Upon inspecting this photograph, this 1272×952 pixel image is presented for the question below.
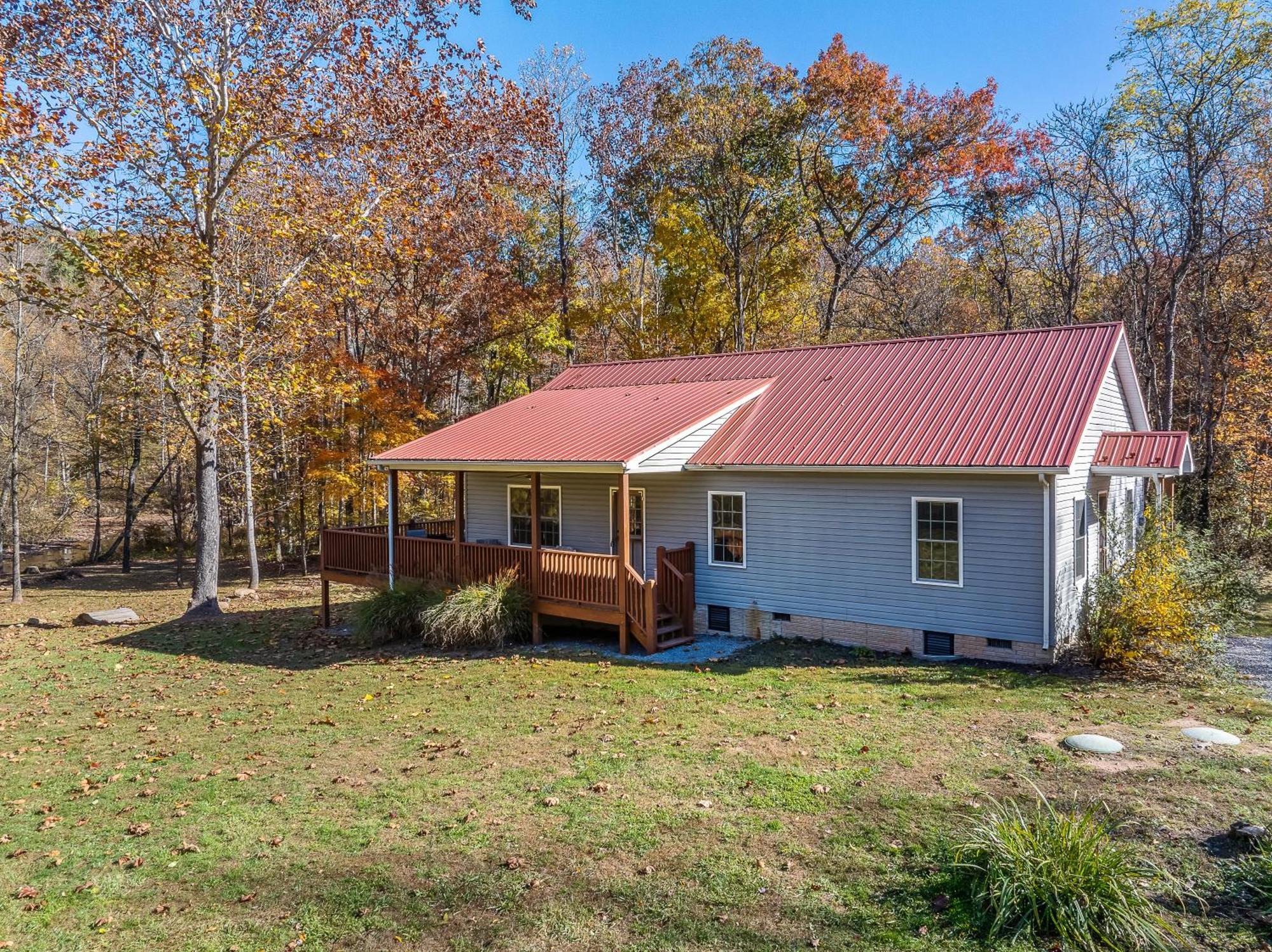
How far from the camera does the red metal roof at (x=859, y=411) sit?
38.0ft

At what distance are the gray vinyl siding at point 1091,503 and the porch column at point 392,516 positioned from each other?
1210 centimetres

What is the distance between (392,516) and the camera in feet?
51.2

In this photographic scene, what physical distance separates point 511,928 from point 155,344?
53.8ft

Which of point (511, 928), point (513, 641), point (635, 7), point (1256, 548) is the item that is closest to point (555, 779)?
point (511, 928)

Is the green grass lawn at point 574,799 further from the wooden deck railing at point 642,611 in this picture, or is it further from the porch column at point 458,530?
the porch column at point 458,530

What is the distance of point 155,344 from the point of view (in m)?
16.5

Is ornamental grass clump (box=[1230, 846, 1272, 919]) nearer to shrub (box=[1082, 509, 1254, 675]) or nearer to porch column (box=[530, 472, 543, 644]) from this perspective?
shrub (box=[1082, 509, 1254, 675])

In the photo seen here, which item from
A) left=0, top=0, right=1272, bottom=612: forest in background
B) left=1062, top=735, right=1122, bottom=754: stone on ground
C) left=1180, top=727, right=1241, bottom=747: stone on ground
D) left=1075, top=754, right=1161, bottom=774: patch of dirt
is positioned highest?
left=0, top=0, right=1272, bottom=612: forest in background

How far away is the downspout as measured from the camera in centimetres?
1066

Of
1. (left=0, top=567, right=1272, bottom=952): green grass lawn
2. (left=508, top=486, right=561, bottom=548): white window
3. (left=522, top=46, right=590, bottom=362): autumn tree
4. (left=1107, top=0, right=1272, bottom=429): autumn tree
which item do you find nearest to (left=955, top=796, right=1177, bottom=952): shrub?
(left=0, top=567, right=1272, bottom=952): green grass lawn

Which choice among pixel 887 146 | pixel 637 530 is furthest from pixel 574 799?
pixel 887 146

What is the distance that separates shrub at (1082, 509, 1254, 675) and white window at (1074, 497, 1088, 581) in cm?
83

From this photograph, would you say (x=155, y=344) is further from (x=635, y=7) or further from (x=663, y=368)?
(x=635, y=7)

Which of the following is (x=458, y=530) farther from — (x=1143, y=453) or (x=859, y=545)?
(x=1143, y=453)
